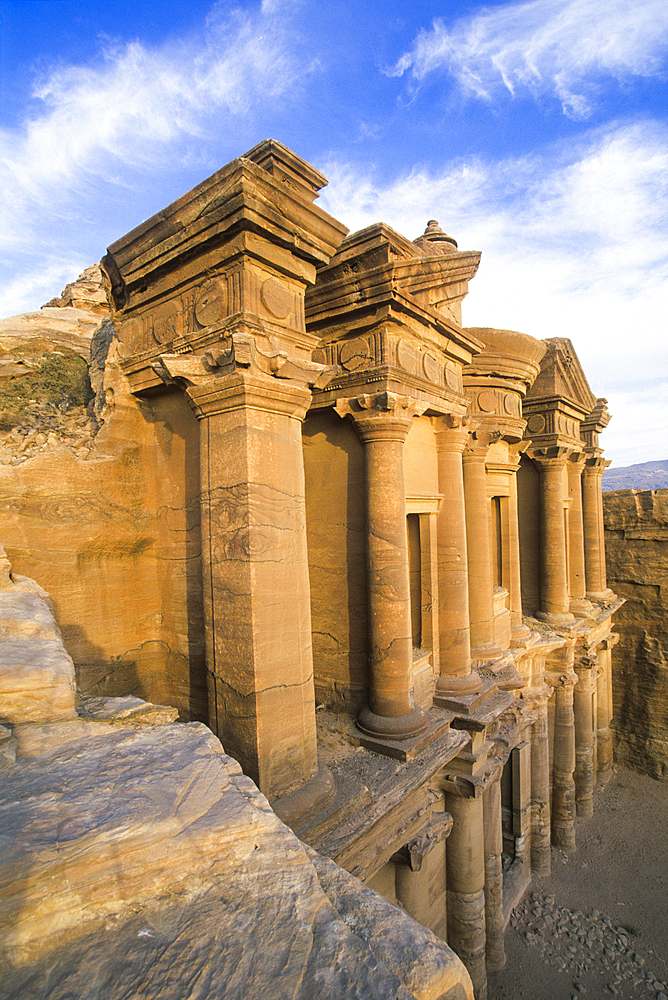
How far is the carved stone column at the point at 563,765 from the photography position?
12.3 metres

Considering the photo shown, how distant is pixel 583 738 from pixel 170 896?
15.8 m

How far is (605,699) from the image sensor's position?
1634 cm

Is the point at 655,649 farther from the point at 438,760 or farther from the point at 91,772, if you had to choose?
the point at 91,772

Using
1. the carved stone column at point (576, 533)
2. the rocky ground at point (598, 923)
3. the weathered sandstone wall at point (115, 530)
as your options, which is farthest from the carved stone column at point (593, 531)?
the weathered sandstone wall at point (115, 530)

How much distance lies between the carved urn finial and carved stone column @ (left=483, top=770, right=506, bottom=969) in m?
9.64

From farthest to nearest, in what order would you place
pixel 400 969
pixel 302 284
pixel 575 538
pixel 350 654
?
pixel 575 538
pixel 350 654
pixel 302 284
pixel 400 969

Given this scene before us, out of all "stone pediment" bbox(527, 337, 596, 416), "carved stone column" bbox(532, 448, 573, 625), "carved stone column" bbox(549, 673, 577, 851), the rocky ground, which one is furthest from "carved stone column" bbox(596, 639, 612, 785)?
"stone pediment" bbox(527, 337, 596, 416)

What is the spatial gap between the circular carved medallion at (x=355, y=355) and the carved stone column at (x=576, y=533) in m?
11.2

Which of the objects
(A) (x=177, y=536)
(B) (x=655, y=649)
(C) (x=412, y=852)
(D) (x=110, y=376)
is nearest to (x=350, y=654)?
(C) (x=412, y=852)

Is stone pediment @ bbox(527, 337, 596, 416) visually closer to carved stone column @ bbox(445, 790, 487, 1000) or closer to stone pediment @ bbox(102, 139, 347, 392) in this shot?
stone pediment @ bbox(102, 139, 347, 392)

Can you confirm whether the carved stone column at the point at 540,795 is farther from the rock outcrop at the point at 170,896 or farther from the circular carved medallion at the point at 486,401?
the rock outcrop at the point at 170,896

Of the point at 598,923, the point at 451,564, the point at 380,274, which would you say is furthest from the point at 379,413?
the point at 598,923

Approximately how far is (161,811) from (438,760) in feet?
16.9

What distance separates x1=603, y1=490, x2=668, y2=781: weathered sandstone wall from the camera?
53.5ft
